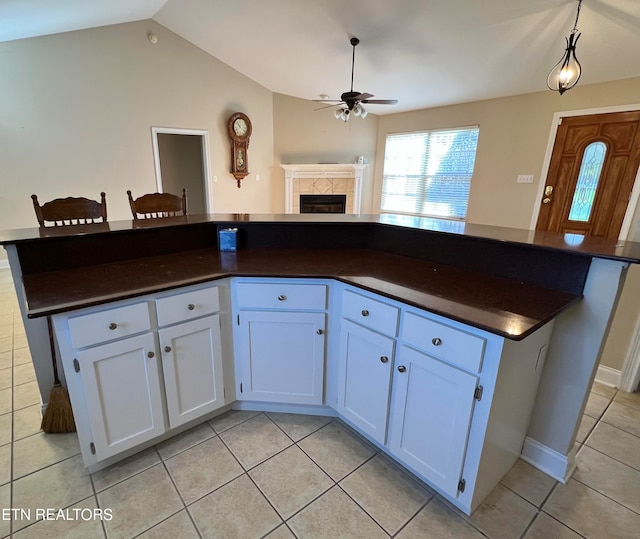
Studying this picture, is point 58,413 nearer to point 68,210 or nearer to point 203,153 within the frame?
point 68,210

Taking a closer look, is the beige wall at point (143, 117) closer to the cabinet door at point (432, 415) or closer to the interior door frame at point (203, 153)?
the interior door frame at point (203, 153)

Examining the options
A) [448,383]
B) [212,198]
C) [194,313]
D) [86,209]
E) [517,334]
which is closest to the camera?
[517,334]

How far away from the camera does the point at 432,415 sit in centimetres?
133

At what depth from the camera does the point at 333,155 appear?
6.53 m

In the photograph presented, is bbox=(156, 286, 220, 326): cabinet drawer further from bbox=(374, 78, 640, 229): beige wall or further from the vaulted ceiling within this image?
bbox=(374, 78, 640, 229): beige wall

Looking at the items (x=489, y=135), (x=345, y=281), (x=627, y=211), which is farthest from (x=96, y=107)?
(x=627, y=211)

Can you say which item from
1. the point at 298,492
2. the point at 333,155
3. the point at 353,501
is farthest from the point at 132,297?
the point at 333,155

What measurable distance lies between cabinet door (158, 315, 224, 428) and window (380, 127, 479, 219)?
16.9ft

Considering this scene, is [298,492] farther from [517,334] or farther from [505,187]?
[505,187]

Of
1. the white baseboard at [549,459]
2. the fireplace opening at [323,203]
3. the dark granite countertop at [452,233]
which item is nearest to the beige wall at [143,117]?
the fireplace opening at [323,203]

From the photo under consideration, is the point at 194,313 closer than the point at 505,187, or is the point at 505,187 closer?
the point at 194,313

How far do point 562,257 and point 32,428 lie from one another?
274 centimetres

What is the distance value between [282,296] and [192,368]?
0.56 metres

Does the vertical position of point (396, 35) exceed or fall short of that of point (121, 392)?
it exceeds it
